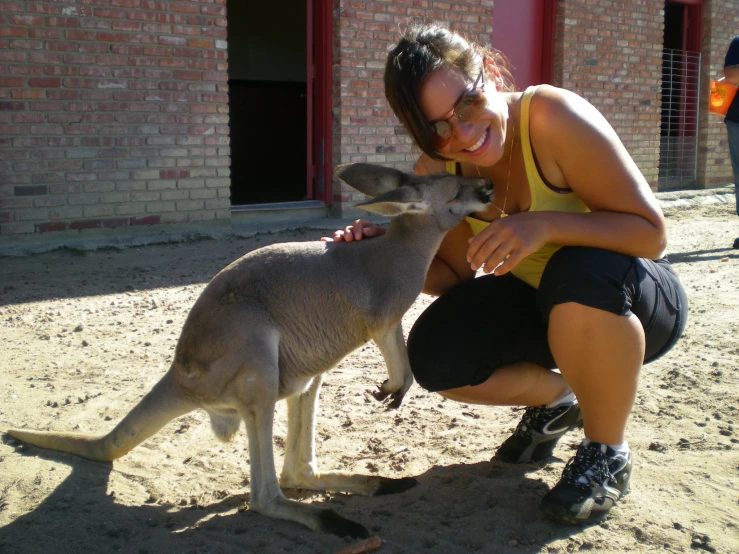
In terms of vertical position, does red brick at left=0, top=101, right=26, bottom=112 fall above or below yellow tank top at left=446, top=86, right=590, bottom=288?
above

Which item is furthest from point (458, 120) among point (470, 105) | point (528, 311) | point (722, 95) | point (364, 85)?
point (722, 95)

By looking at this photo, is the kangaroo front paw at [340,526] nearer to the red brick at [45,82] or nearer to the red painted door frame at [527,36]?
the red brick at [45,82]

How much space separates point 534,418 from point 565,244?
2.30ft

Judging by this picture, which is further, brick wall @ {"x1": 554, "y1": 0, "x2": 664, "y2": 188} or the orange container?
brick wall @ {"x1": 554, "y1": 0, "x2": 664, "y2": 188}

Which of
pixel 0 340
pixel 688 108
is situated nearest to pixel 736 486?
pixel 0 340

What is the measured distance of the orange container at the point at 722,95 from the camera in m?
7.35

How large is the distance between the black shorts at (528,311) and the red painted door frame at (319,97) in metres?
4.91

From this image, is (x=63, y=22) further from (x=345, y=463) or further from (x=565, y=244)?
(x=565, y=244)

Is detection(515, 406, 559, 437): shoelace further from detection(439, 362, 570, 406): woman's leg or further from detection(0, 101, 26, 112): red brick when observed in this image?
detection(0, 101, 26, 112): red brick

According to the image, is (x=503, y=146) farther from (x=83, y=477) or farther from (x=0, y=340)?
(x=0, y=340)

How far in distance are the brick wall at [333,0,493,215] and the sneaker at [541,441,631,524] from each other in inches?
202

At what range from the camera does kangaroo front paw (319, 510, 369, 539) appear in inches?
90.0

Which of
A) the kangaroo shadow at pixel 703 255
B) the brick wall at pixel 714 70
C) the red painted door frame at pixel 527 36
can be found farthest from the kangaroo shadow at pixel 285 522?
the brick wall at pixel 714 70

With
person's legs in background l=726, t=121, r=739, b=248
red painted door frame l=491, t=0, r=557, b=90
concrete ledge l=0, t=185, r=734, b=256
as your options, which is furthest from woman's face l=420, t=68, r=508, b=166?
red painted door frame l=491, t=0, r=557, b=90
